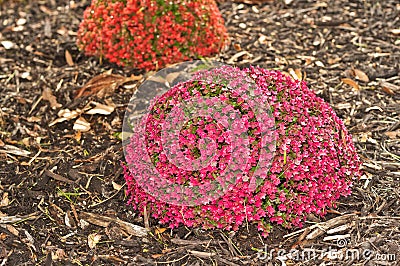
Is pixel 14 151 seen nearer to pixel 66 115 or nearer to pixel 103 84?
pixel 66 115

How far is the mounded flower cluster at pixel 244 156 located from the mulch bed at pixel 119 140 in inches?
6.5

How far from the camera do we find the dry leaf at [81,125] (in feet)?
14.8

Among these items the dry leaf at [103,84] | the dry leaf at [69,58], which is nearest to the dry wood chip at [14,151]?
the dry leaf at [103,84]

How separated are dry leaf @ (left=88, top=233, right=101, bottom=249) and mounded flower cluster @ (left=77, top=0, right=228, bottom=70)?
1626 mm

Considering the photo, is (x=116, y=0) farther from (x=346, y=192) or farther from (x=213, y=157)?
(x=346, y=192)

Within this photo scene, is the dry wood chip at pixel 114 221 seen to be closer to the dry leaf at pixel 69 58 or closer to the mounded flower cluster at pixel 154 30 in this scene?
the mounded flower cluster at pixel 154 30

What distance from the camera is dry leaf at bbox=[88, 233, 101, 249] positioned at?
11.9 feet

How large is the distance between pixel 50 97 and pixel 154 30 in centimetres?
94

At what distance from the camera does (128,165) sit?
12.3ft

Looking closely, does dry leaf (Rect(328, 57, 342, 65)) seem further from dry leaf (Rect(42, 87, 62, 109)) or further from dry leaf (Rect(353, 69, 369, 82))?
dry leaf (Rect(42, 87, 62, 109))

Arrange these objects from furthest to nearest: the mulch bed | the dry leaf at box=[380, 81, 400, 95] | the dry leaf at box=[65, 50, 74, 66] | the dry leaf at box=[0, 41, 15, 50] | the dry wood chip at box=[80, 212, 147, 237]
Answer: the dry leaf at box=[0, 41, 15, 50] → the dry leaf at box=[65, 50, 74, 66] → the dry leaf at box=[380, 81, 400, 95] → the dry wood chip at box=[80, 212, 147, 237] → the mulch bed

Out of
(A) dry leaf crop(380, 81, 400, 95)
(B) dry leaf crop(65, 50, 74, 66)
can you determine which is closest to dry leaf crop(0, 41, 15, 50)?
(B) dry leaf crop(65, 50, 74, 66)

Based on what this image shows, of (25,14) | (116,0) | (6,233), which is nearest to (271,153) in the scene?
(6,233)

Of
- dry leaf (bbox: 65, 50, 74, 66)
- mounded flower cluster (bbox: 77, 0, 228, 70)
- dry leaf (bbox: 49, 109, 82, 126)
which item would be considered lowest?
dry leaf (bbox: 49, 109, 82, 126)
